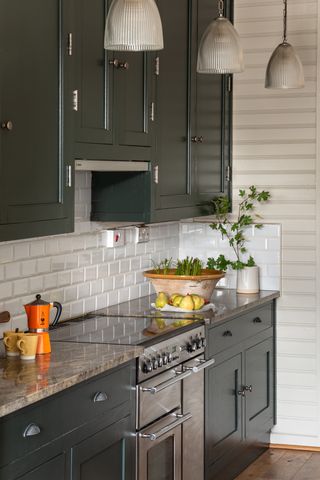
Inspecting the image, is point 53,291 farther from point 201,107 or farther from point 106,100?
point 201,107

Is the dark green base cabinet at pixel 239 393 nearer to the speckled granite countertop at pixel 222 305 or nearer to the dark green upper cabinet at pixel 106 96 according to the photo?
the speckled granite countertop at pixel 222 305

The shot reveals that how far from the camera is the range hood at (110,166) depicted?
3.89m

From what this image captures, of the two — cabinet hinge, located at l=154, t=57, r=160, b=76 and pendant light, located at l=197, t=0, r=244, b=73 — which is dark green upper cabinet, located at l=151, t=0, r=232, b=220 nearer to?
cabinet hinge, located at l=154, t=57, r=160, b=76

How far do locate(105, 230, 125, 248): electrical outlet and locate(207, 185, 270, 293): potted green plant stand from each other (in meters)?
0.82

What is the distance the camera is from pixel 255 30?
5953mm

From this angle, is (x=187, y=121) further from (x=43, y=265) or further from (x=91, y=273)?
(x=43, y=265)

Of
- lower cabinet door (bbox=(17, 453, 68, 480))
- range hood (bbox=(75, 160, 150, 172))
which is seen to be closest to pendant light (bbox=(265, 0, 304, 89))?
range hood (bbox=(75, 160, 150, 172))

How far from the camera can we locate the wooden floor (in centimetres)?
543

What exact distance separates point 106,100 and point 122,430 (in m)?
1.40

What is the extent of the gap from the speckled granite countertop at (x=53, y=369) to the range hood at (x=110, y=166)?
73 cm

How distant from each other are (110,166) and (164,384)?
982 millimetres

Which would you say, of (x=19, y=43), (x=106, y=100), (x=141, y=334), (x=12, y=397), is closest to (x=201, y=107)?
(x=106, y=100)

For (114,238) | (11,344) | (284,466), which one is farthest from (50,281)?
(284,466)

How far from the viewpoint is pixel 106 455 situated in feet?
11.5
